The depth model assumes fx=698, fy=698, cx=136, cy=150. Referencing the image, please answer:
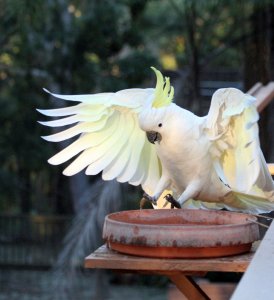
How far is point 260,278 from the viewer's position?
3.82ft

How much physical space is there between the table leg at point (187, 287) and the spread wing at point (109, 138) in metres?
0.49

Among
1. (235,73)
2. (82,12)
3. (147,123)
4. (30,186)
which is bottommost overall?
(30,186)

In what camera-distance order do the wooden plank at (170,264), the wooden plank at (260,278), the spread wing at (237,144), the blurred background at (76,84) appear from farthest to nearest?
1. the blurred background at (76,84)
2. the spread wing at (237,144)
3. the wooden plank at (170,264)
4. the wooden plank at (260,278)

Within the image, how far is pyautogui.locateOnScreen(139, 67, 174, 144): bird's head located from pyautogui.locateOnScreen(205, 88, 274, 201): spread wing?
0.14m

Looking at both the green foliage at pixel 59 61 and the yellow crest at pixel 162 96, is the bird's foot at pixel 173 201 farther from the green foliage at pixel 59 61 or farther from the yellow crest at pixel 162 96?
the green foliage at pixel 59 61

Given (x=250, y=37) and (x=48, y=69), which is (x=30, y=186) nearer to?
(x=48, y=69)

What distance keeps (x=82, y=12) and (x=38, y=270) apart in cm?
296

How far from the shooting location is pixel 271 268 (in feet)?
3.98

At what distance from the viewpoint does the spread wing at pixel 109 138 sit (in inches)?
78.3

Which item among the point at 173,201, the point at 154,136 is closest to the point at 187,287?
the point at 173,201

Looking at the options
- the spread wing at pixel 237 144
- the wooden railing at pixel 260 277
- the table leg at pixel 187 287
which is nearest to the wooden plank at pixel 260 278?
the wooden railing at pixel 260 277

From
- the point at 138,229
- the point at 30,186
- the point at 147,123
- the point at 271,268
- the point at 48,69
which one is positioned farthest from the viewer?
the point at 30,186

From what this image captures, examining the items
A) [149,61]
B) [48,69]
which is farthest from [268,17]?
[48,69]

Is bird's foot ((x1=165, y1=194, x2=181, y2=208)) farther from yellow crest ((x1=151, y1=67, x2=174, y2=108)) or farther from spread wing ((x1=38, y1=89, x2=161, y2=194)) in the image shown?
yellow crest ((x1=151, y1=67, x2=174, y2=108))
